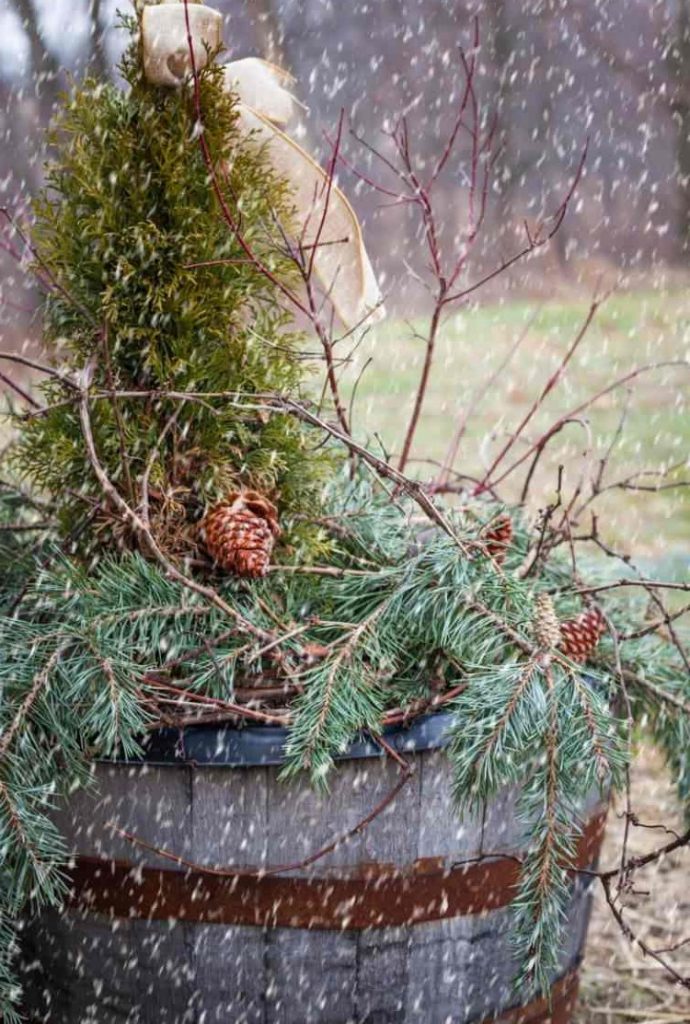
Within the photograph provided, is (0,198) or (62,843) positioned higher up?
(0,198)

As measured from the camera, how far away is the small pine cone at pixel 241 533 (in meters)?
1.49

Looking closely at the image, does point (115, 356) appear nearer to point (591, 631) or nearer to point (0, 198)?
point (591, 631)

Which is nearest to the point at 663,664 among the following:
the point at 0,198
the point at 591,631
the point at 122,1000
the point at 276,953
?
the point at 591,631

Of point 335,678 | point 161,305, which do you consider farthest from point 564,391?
point 335,678

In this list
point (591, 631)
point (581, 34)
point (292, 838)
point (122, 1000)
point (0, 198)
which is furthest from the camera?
point (581, 34)

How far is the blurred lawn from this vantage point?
228 inches

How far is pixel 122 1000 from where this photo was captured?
1.53 meters

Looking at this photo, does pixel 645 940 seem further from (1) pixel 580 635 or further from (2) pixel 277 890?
(2) pixel 277 890

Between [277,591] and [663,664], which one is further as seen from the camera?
[663,664]

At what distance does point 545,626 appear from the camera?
4.66 feet

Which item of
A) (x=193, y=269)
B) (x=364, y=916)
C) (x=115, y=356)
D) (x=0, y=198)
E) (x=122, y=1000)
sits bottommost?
(x=122, y=1000)

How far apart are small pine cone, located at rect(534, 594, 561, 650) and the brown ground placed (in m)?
0.54

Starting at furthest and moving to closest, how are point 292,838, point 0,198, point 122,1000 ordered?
point 0,198 → point 122,1000 → point 292,838

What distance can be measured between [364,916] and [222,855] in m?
0.21
